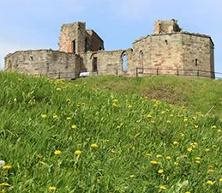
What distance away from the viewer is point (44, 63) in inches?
2618

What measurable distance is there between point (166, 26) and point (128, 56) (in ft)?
18.0

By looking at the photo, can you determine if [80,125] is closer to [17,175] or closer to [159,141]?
[159,141]

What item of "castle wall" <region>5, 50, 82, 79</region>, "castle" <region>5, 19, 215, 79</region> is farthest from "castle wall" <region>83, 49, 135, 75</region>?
"castle wall" <region>5, 50, 82, 79</region>

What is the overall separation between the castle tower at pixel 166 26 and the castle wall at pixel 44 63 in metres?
10.2

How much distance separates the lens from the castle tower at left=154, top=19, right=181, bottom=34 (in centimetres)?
6774

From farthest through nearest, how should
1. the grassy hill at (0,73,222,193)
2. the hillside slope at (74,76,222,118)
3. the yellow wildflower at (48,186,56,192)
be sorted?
1. the hillside slope at (74,76,222,118)
2. the grassy hill at (0,73,222,193)
3. the yellow wildflower at (48,186,56,192)

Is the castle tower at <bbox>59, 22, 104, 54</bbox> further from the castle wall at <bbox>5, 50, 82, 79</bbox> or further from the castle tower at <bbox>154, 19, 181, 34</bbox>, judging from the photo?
the castle tower at <bbox>154, 19, 181, 34</bbox>

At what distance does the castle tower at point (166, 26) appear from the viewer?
6774 cm

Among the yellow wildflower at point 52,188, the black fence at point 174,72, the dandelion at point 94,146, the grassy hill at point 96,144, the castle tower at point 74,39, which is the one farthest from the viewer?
the castle tower at point 74,39

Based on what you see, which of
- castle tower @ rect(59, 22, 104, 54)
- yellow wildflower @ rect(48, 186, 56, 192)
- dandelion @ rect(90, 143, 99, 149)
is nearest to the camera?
yellow wildflower @ rect(48, 186, 56, 192)

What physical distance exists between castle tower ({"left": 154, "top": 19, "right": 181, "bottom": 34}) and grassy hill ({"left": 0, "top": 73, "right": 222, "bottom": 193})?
55315 mm

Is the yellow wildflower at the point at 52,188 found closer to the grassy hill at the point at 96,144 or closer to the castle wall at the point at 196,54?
the grassy hill at the point at 96,144

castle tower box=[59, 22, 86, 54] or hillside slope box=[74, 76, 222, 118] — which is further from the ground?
castle tower box=[59, 22, 86, 54]

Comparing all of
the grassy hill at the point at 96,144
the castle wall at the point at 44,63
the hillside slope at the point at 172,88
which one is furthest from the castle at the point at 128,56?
the grassy hill at the point at 96,144
